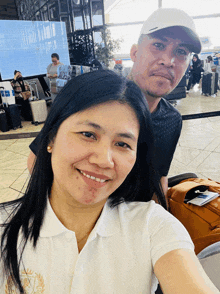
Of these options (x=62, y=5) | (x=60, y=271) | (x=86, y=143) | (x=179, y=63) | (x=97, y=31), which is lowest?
(x=60, y=271)

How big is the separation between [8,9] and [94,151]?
8.04 m

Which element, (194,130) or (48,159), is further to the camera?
(194,130)

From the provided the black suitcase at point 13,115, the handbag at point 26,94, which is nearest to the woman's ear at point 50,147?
the black suitcase at point 13,115

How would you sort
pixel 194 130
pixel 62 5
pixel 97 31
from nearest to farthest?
pixel 194 130 → pixel 62 5 → pixel 97 31

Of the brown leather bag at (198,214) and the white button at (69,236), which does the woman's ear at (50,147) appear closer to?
the white button at (69,236)

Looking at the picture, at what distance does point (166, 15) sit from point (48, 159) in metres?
0.86

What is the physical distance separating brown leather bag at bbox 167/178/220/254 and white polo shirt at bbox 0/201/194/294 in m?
0.35

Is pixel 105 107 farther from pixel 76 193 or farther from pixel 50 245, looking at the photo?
pixel 50 245

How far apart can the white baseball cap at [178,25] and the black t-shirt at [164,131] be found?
35cm

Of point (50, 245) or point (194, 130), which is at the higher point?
point (50, 245)

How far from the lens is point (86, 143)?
76 centimetres

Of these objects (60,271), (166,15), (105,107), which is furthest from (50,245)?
(166,15)

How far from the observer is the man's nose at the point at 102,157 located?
737 mm

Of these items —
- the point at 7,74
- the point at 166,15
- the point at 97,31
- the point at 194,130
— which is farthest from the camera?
the point at 97,31
